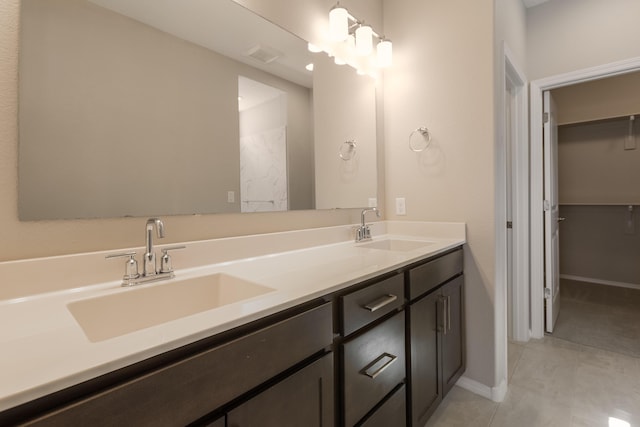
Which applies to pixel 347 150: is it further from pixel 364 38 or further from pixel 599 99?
pixel 599 99

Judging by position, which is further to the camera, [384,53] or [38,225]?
[384,53]

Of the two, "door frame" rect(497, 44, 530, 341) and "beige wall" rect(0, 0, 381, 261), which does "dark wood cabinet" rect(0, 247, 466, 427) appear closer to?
"beige wall" rect(0, 0, 381, 261)

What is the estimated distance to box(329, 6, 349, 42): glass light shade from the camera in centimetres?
166

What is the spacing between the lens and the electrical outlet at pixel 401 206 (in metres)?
2.04

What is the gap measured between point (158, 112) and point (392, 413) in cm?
144

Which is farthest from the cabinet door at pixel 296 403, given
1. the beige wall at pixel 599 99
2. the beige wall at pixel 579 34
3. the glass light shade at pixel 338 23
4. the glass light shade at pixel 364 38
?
the beige wall at pixel 599 99

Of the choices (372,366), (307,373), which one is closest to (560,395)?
(372,366)

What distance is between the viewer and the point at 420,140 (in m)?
1.96

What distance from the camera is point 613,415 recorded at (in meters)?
1.52

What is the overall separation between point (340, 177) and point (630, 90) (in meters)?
3.60

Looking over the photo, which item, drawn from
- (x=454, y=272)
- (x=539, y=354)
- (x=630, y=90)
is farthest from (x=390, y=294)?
(x=630, y=90)

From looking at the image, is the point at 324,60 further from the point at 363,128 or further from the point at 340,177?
the point at 340,177

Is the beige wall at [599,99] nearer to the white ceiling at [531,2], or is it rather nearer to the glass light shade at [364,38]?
the white ceiling at [531,2]

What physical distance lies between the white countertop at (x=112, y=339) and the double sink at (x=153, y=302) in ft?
0.09
